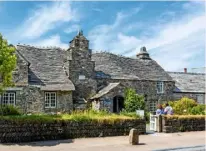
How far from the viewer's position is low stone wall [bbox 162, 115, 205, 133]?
22266 mm

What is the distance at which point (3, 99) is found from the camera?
29234 mm

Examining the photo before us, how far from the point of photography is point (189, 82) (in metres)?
43.7

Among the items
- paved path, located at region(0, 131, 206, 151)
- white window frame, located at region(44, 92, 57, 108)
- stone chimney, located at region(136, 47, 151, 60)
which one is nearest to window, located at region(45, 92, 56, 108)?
white window frame, located at region(44, 92, 57, 108)

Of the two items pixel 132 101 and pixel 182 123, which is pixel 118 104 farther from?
pixel 182 123

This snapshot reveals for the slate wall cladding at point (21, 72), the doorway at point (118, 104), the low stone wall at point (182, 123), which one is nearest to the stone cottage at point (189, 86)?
the doorway at point (118, 104)

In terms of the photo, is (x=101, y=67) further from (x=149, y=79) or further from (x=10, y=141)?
(x=10, y=141)

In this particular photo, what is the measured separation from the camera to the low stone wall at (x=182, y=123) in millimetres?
22266

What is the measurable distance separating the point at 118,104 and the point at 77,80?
467cm

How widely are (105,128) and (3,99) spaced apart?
12819 mm

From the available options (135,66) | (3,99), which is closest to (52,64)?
(3,99)

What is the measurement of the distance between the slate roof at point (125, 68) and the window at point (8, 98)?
911 centimetres

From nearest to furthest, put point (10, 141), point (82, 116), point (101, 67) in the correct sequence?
1. point (10, 141)
2. point (82, 116)
3. point (101, 67)

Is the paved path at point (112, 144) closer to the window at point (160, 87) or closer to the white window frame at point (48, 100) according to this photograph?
the white window frame at point (48, 100)

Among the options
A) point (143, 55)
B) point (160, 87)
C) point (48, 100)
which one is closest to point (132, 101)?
point (160, 87)
